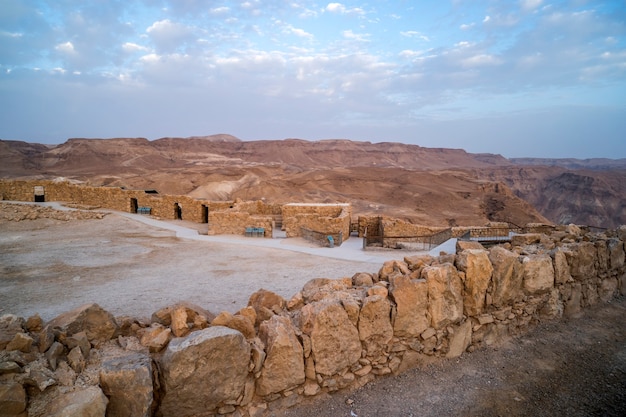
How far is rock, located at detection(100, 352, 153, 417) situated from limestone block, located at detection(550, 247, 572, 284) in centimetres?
675

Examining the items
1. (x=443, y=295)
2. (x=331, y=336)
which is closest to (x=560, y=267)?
(x=443, y=295)

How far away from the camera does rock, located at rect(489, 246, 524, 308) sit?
5.98m

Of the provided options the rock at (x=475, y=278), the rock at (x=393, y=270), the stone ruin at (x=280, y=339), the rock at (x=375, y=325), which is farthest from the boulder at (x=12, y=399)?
the rock at (x=475, y=278)

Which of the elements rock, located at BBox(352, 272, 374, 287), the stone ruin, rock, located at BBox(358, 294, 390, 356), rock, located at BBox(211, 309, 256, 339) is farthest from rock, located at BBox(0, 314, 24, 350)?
rock, located at BBox(352, 272, 374, 287)

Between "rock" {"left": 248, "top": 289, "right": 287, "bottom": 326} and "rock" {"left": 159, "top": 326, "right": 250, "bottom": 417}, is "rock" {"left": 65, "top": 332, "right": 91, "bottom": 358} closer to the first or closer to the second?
"rock" {"left": 159, "top": 326, "right": 250, "bottom": 417}

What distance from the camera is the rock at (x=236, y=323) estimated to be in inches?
178

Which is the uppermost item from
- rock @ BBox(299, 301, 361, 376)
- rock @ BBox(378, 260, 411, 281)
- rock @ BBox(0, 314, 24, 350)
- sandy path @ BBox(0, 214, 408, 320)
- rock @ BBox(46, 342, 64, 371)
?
rock @ BBox(378, 260, 411, 281)

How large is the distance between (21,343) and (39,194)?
29010 mm

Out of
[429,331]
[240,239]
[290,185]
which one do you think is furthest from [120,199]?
[429,331]

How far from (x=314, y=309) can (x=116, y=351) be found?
2.35 metres

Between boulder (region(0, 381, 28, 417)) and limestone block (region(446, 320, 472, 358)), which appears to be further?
limestone block (region(446, 320, 472, 358))

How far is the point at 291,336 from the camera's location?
4543 millimetres

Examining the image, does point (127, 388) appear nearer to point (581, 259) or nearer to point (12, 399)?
point (12, 399)

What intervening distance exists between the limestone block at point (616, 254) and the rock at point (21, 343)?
32.2 feet
